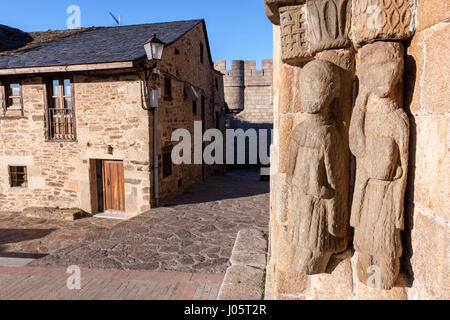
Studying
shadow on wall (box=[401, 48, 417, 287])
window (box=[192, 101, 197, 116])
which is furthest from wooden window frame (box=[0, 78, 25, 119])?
shadow on wall (box=[401, 48, 417, 287])

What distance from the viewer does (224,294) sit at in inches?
122

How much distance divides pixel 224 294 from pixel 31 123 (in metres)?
8.85

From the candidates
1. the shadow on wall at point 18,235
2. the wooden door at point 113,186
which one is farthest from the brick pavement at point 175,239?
the shadow on wall at point 18,235

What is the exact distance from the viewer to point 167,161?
31.1 feet

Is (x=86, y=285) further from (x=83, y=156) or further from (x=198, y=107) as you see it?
(x=198, y=107)

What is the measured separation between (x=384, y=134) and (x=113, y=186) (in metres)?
8.68

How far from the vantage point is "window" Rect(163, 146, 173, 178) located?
9.25 m

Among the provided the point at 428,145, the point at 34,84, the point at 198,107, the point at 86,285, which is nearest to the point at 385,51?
the point at 428,145

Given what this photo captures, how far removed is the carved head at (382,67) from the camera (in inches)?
47.2

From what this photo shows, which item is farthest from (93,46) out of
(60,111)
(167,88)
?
(167,88)

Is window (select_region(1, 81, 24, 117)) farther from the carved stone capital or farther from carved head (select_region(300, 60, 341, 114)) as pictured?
carved head (select_region(300, 60, 341, 114))

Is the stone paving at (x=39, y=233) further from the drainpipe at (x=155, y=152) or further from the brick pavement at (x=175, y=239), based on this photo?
the drainpipe at (x=155, y=152)

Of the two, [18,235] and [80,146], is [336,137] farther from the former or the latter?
[80,146]

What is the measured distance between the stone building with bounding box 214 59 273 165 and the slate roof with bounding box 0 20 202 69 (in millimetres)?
8117
